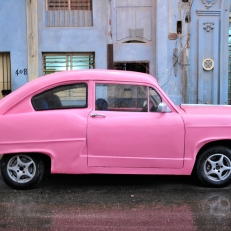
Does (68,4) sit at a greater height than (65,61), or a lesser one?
greater

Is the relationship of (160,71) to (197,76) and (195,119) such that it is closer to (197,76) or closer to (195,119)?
(197,76)

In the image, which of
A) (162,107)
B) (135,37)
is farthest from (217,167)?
(135,37)

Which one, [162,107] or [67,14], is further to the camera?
[67,14]

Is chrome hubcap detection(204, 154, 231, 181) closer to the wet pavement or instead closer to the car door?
the wet pavement

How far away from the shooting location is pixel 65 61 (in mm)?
12141

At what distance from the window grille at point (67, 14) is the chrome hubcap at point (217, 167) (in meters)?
7.92

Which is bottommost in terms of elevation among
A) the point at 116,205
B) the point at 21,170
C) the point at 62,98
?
the point at 116,205

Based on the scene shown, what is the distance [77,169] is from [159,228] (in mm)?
1670

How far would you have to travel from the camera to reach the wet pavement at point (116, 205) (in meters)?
4.00

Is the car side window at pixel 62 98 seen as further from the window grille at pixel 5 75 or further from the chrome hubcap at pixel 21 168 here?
the window grille at pixel 5 75

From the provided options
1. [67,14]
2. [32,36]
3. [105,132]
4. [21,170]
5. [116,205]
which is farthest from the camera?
[67,14]

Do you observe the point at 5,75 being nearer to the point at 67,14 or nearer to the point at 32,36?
the point at 32,36

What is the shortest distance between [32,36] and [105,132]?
25.1 feet

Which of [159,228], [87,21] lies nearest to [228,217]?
[159,228]
